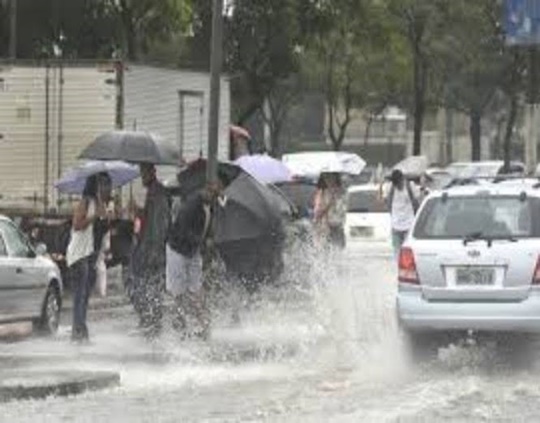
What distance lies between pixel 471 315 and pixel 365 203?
1445 cm

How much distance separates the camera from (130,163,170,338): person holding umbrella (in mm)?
15234

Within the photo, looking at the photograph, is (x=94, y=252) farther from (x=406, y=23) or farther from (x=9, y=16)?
(x=406, y=23)

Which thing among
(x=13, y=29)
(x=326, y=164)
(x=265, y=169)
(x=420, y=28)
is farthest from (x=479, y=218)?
(x=420, y=28)

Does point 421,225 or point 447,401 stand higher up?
point 421,225

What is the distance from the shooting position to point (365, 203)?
89.2 feet

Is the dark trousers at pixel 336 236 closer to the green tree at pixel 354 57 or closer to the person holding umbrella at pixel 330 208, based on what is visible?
the person holding umbrella at pixel 330 208

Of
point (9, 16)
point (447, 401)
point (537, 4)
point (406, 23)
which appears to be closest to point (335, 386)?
point (447, 401)

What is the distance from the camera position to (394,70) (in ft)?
197

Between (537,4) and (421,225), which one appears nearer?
(421,225)

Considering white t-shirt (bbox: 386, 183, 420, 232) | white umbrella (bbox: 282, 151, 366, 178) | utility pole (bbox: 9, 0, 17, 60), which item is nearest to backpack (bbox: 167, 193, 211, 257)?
white t-shirt (bbox: 386, 183, 420, 232)

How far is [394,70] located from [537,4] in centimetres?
3116

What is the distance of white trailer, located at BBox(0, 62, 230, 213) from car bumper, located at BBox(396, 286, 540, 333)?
378 inches

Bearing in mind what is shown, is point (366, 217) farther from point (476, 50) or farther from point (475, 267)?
point (476, 50)

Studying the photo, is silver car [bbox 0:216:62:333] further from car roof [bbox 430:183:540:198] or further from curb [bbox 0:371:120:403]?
car roof [bbox 430:183:540:198]
